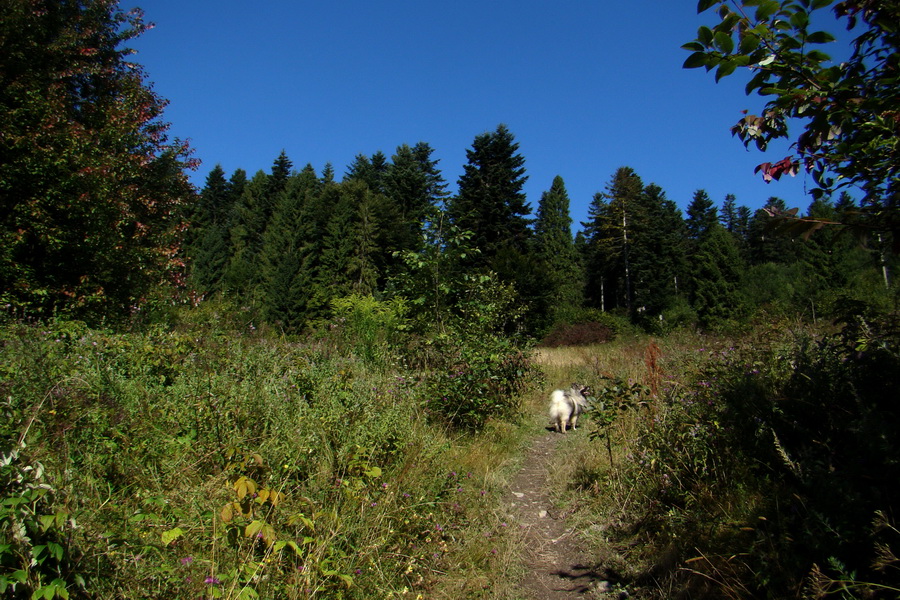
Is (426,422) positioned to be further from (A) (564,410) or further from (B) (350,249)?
(B) (350,249)

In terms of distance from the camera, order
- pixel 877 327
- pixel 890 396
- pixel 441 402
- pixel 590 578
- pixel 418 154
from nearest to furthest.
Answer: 1. pixel 890 396
2. pixel 877 327
3. pixel 590 578
4. pixel 441 402
5. pixel 418 154

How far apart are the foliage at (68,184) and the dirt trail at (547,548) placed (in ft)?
26.0

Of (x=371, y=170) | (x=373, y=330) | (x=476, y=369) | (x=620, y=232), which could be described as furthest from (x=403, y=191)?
(x=476, y=369)

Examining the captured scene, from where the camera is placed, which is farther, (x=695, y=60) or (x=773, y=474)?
(x=773, y=474)

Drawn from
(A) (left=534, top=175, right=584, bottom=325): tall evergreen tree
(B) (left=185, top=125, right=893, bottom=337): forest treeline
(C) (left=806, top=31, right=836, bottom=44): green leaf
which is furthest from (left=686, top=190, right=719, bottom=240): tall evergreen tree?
(C) (left=806, top=31, right=836, bottom=44): green leaf

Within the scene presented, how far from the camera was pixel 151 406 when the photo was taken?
3191 mm

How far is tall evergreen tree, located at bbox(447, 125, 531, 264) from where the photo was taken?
107 feet

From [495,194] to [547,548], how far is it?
3154 cm

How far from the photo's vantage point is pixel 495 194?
33438 mm

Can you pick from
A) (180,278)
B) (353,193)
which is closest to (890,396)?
(180,278)

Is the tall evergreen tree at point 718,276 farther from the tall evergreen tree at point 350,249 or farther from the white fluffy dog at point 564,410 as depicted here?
the white fluffy dog at point 564,410

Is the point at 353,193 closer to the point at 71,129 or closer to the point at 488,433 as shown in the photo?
the point at 71,129

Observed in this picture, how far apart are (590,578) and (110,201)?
9.52 m

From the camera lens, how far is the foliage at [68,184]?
7.61m
